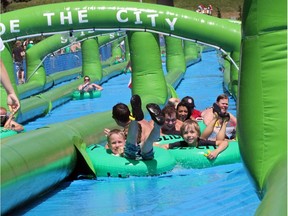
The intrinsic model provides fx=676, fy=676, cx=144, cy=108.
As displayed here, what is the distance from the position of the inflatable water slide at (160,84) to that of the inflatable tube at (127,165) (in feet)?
0.82

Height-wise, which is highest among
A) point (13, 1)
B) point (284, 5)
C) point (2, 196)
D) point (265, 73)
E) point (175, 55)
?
point (284, 5)

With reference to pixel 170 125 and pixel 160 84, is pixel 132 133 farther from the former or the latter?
pixel 160 84

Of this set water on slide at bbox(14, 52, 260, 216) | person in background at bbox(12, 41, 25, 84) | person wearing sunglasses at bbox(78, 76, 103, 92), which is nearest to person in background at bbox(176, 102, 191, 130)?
water on slide at bbox(14, 52, 260, 216)

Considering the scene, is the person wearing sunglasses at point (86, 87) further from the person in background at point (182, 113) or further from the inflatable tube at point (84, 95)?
the person in background at point (182, 113)

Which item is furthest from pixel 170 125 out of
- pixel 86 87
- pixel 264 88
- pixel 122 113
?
pixel 86 87

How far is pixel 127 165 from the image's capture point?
5543 millimetres

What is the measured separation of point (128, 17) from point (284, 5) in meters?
5.36

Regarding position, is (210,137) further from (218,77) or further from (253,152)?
(218,77)

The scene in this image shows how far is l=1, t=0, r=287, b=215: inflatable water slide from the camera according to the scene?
3.15 metres

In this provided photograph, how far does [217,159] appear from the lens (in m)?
5.81

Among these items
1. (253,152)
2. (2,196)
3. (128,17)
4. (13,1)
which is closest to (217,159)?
(2,196)

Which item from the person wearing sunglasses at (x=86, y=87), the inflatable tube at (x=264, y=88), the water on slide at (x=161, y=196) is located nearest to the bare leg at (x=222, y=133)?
the water on slide at (x=161, y=196)

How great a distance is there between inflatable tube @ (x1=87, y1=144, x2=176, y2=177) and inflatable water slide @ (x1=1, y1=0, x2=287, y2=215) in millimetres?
248

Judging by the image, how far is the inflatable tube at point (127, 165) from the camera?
555 centimetres
